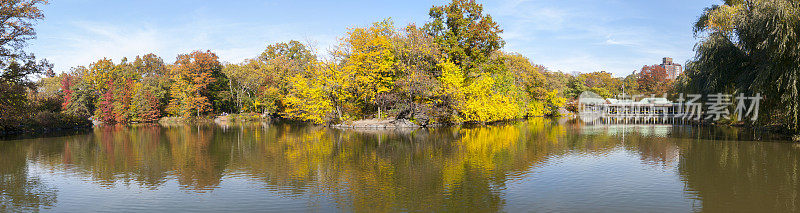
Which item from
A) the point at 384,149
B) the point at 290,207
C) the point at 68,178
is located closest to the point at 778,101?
the point at 384,149

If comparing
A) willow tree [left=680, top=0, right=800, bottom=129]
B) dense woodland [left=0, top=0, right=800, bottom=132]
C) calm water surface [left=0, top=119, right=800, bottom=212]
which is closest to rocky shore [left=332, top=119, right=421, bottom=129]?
dense woodland [left=0, top=0, right=800, bottom=132]

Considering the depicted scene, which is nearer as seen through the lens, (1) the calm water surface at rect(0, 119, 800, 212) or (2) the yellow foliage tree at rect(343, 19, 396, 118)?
(1) the calm water surface at rect(0, 119, 800, 212)

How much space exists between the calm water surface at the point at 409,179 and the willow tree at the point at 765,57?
183 centimetres

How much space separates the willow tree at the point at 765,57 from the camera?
16.0m

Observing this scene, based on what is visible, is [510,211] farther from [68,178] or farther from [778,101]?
[778,101]

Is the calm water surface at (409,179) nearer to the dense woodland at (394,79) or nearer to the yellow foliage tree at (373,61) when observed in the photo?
the dense woodland at (394,79)

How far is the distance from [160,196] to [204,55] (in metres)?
45.8

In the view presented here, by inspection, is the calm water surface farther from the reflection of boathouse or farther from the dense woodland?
the reflection of boathouse

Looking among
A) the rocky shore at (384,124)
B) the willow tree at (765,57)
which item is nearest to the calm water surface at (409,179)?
the willow tree at (765,57)

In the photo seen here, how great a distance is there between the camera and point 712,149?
15922mm

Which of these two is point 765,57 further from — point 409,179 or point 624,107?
point 624,107

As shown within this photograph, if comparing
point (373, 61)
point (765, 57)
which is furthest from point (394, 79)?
point (765, 57)

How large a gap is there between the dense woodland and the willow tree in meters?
0.05

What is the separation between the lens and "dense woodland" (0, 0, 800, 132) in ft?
59.6
